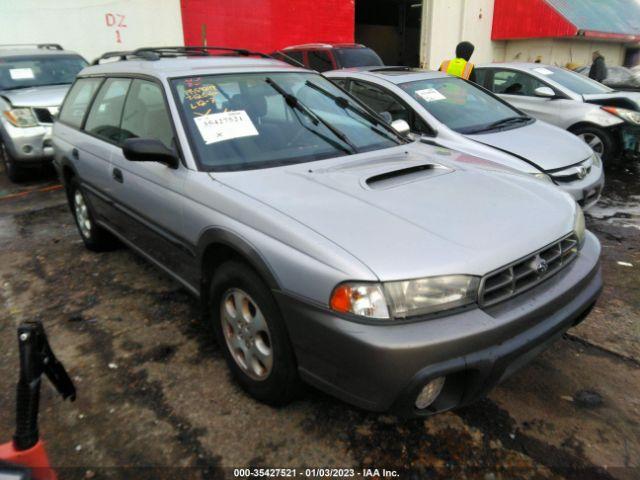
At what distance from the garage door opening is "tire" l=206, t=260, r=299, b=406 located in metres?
21.6

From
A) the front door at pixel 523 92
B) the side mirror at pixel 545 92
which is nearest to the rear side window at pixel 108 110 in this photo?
the side mirror at pixel 545 92

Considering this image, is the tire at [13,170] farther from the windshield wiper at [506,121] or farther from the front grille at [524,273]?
the front grille at [524,273]

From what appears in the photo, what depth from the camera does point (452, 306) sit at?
6.32ft

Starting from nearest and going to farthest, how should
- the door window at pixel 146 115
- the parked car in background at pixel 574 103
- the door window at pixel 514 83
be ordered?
the door window at pixel 146 115
the parked car in background at pixel 574 103
the door window at pixel 514 83

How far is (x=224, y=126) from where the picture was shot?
2834 millimetres

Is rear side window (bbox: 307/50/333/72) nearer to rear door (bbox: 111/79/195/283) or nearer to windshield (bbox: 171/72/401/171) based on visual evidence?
windshield (bbox: 171/72/401/171)

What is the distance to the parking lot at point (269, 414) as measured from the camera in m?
2.19

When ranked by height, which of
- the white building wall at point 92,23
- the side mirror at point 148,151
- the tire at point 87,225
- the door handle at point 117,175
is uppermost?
the white building wall at point 92,23

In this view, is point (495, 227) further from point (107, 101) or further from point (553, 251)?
point (107, 101)

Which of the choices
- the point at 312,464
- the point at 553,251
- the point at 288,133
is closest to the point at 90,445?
the point at 312,464

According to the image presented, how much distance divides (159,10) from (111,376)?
1124 centimetres

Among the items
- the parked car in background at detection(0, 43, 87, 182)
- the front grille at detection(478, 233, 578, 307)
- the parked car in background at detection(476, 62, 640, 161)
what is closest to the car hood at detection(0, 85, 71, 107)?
the parked car in background at detection(0, 43, 87, 182)

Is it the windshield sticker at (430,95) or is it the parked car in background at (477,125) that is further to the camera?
the windshield sticker at (430,95)

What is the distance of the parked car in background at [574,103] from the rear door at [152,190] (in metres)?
5.63
